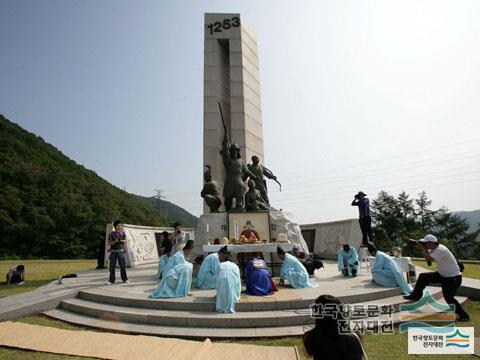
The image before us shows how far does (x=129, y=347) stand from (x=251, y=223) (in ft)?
19.1

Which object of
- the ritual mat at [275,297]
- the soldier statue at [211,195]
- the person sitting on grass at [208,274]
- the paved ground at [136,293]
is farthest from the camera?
the soldier statue at [211,195]

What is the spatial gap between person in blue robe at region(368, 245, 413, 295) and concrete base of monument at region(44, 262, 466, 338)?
0.57 ft

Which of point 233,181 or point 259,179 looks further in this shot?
point 259,179

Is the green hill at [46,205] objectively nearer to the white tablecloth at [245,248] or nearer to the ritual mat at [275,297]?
the white tablecloth at [245,248]

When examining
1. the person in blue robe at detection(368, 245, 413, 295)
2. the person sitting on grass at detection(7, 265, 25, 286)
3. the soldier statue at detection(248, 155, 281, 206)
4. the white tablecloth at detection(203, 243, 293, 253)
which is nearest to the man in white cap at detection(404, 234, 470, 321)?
the person in blue robe at detection(368, 245, 413, 295)

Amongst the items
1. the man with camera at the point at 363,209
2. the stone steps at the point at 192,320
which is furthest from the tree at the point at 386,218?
the stone steps at the point at 192,320

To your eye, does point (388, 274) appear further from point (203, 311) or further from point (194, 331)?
point (194, 331)

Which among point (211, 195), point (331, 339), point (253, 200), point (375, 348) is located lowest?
point (375, 348)

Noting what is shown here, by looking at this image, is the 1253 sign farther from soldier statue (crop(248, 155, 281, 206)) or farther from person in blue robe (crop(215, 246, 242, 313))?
person in blue robe (crop(215, 246, 242, 313))

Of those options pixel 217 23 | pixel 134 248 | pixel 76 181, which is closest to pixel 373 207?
pixel 217 23

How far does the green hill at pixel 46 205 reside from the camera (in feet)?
93.4

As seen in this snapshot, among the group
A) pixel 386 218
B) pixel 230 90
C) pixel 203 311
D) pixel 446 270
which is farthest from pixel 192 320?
pixel 386 218

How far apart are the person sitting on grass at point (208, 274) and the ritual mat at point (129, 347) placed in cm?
265

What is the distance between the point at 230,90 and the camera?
17250 millimetres
